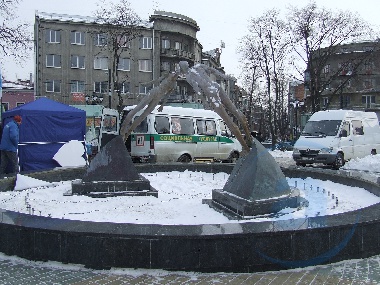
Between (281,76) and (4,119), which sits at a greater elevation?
(281,76)

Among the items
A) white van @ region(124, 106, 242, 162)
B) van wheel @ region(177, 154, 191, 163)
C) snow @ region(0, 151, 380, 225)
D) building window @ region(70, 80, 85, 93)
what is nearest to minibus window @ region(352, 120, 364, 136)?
white van @ region(124, 106, 242, 162)

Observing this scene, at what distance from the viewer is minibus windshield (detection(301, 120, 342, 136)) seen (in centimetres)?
1714

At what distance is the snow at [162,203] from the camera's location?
19.9ft

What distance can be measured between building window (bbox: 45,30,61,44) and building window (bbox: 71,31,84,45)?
4.58ft

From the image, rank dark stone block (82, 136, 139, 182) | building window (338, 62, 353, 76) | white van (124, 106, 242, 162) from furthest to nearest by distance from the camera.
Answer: building window (338, 62, 353, 76) < white van (124, 106, 242, 162) < dark stone block (82, 136, 139, 182)

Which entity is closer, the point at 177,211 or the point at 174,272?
the point at 174,272

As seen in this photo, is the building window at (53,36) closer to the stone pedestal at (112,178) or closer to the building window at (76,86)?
the building window at (76,86)

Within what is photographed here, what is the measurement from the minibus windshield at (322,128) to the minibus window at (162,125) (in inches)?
248

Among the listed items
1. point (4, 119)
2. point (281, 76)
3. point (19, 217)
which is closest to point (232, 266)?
point (19, 217)

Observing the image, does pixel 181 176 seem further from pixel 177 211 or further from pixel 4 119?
pixel 4 119

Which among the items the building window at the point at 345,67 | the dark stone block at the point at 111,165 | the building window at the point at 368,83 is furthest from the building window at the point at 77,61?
the building window at the point at 368,83

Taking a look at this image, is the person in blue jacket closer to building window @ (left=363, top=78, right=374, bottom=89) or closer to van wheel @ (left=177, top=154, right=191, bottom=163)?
van wheel @ (left=177, top=154, right=191, bottom=163)

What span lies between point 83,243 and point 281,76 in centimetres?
3508

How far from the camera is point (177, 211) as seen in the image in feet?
21.4
